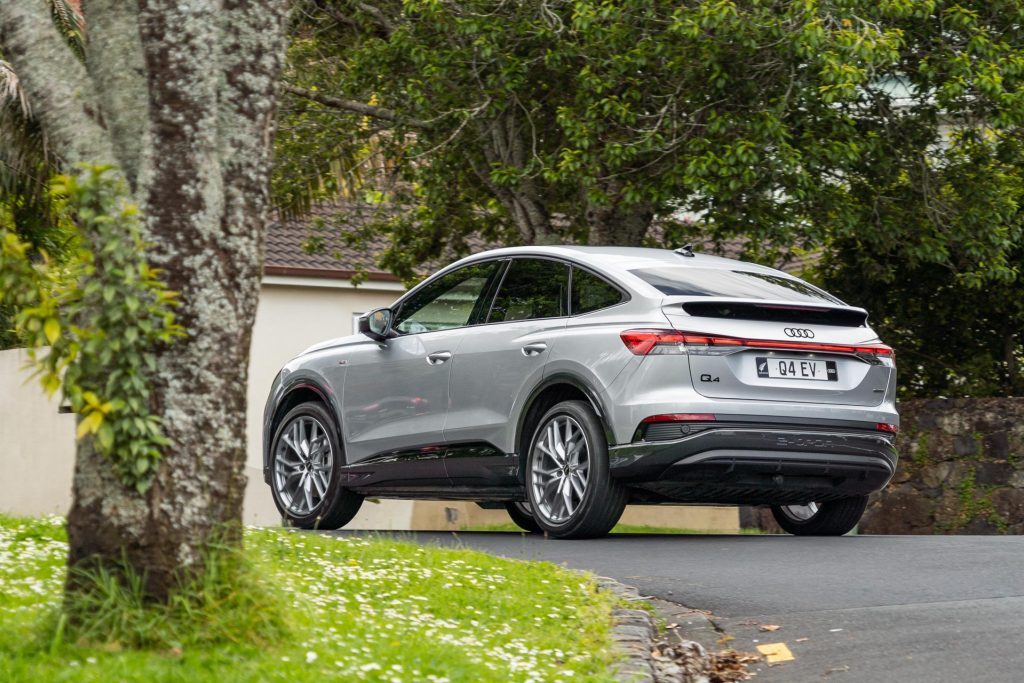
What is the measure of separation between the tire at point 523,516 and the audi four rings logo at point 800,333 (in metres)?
2.78

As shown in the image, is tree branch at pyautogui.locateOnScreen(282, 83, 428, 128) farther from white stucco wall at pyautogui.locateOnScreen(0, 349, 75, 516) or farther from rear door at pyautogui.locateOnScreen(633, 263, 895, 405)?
rear door at pyautogui.locateOnScreen(633, 263, 895, 405)

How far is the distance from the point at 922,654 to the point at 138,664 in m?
3.23

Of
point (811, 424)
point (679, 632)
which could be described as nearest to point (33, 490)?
point (811, 424)

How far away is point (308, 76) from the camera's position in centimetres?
1891

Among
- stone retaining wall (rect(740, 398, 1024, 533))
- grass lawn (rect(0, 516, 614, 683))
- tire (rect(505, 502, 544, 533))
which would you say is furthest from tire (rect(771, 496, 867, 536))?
stone retaining wall (rect(740, 398, 1024, 533))

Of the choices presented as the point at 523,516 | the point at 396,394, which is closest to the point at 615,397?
the point at 396,394

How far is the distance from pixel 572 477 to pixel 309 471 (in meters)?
2.66

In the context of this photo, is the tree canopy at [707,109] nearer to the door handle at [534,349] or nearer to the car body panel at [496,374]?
the car body panel at [496,374]

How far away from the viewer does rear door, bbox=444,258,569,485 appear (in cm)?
969

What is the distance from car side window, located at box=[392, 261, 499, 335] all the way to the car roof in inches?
6.3

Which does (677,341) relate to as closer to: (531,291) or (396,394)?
(531,291)

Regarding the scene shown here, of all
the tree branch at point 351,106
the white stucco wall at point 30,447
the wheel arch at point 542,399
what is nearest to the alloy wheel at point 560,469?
the wheel arch at point 542,399

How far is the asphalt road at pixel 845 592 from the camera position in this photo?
641 centimetres

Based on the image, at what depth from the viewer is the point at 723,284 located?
9.41 m
